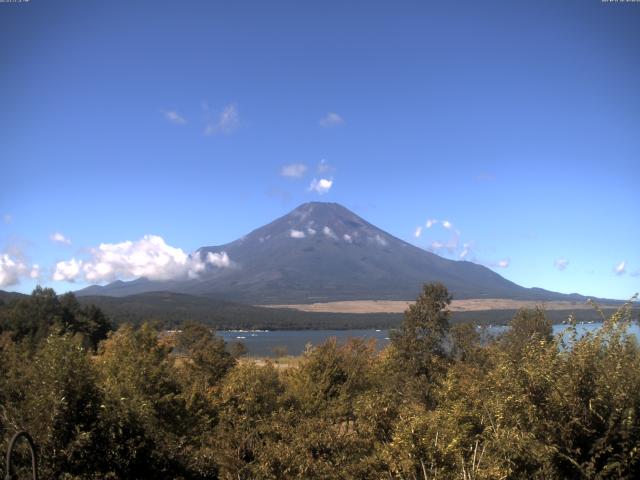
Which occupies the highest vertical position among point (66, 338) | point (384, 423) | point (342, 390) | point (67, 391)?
point (66, 338)

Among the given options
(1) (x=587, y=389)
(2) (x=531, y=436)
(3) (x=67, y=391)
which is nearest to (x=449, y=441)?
(2) (x=531, y=436)

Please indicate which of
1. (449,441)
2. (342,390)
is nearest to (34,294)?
(342,390)

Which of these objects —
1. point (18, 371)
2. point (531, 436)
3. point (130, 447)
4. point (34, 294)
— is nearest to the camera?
point (531, 436)

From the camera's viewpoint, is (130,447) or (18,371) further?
Answer: (18,371)

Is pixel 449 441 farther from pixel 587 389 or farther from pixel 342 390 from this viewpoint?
pixel 342 390

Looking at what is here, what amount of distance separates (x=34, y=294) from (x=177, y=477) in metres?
77.5

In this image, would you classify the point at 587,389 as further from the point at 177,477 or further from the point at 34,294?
the point at 34,294

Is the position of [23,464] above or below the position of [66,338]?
below

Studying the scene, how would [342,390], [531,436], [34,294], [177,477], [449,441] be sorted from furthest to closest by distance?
[34,294] → [342,390] → [177,477] → [449,441] → [531,436]

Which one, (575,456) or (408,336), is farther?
(408,336)

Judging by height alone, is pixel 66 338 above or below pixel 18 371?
above

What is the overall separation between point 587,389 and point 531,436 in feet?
4.16

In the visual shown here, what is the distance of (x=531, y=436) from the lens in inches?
332

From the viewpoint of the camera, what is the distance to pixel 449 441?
10133 mm
